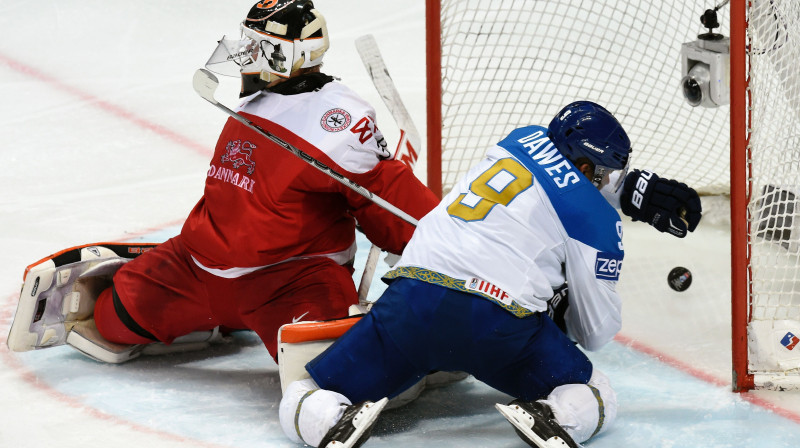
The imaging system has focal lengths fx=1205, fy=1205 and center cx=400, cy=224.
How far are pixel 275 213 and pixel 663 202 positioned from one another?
92cm

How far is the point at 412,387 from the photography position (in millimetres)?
2809

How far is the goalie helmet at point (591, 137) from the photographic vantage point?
259 centimetres

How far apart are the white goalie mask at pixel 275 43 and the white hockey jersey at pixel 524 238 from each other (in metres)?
0.58

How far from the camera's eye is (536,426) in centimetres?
244

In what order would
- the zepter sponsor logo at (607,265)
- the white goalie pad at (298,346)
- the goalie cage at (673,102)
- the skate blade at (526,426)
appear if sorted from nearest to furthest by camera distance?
the skate blade at (526,426)
the zepter sponsor logo at (607,265)
the white goalie pad at (298,346)
the goalie cage at (673,102)

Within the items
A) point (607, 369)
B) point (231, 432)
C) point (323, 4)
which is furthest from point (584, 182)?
point (323, 4)

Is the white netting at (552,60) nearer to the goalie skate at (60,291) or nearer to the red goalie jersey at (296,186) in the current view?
the red goalie jersey at (296,186)

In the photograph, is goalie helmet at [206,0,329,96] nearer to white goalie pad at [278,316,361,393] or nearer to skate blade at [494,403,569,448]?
white goalie pad at [278,316,361,393]

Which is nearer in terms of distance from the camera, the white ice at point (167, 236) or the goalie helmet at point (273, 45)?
the white ice at point (167, 236)

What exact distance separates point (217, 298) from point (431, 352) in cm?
68

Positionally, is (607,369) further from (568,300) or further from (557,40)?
(557,40)

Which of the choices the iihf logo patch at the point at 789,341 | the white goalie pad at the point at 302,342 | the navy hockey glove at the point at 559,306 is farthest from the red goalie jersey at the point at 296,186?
the iihf logo patch at the point at 789,341

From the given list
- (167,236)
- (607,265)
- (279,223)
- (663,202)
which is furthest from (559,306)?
(167,236)

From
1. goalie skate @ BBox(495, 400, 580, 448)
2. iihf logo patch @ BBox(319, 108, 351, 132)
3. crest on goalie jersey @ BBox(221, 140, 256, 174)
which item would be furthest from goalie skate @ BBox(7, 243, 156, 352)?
goalie skate @ BBox(495, 400, 580, 448)
